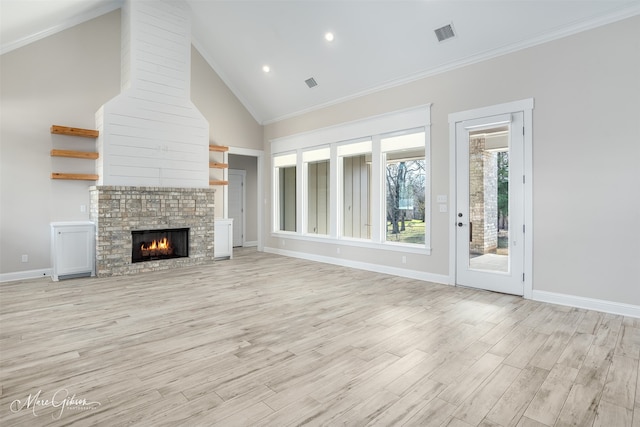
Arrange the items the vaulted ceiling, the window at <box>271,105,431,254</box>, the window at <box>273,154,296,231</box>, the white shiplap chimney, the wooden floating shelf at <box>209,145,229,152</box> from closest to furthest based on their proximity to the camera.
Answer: the vaulted ceiling, the window at <box>271,105,431,254</box>, the white shiplap chimney, the wooden floating shelf at <box>209,145,229,152</box>, the window at <box>273,154,296,231</box>

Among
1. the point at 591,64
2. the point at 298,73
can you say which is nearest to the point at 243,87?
the point at 298,73

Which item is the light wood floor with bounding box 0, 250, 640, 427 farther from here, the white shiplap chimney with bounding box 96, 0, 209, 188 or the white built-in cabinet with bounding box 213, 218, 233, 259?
the white built-in cabinet with bounding box 213, 218, 233, 259

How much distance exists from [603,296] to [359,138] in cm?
441

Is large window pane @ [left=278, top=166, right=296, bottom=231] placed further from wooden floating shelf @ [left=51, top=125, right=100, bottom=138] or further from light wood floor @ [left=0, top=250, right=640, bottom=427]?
wooden floating shelf @ [left=51, top=125, right=100, bottom=138]

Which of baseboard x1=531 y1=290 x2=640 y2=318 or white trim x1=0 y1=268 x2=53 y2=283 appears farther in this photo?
white trim x1=0 y1=268 x2=53 y2=283

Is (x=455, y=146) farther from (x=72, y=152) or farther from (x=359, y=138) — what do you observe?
(x=72, y=152)

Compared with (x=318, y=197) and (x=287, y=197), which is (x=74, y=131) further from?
(x=318, y=197)

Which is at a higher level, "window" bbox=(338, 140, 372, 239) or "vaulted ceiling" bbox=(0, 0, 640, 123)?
"vaulted ceiling" bbox=(0, 0, 640, 123)

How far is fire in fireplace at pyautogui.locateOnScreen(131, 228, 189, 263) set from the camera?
6.45 metres

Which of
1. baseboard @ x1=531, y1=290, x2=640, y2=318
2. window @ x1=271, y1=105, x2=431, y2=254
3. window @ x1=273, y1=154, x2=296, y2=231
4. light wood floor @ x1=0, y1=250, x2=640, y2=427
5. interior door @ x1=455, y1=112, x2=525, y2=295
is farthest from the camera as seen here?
window @ x1=273, y1=154, x2=296, y2=231

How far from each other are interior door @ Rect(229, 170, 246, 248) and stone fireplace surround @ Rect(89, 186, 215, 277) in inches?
102

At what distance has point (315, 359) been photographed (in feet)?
8.85

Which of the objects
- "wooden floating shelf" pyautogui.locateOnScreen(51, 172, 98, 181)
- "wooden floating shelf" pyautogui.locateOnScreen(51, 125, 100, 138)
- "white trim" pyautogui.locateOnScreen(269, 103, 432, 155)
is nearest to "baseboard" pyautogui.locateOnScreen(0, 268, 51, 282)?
"wooden floating shelf" pyautogui.locateOnScreen(51, 172, 98, 181)

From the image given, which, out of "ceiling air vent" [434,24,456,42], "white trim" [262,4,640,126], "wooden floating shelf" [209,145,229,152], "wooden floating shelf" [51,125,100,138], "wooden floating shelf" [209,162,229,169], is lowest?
"wooden floating shelf" [209,162,229,169]
